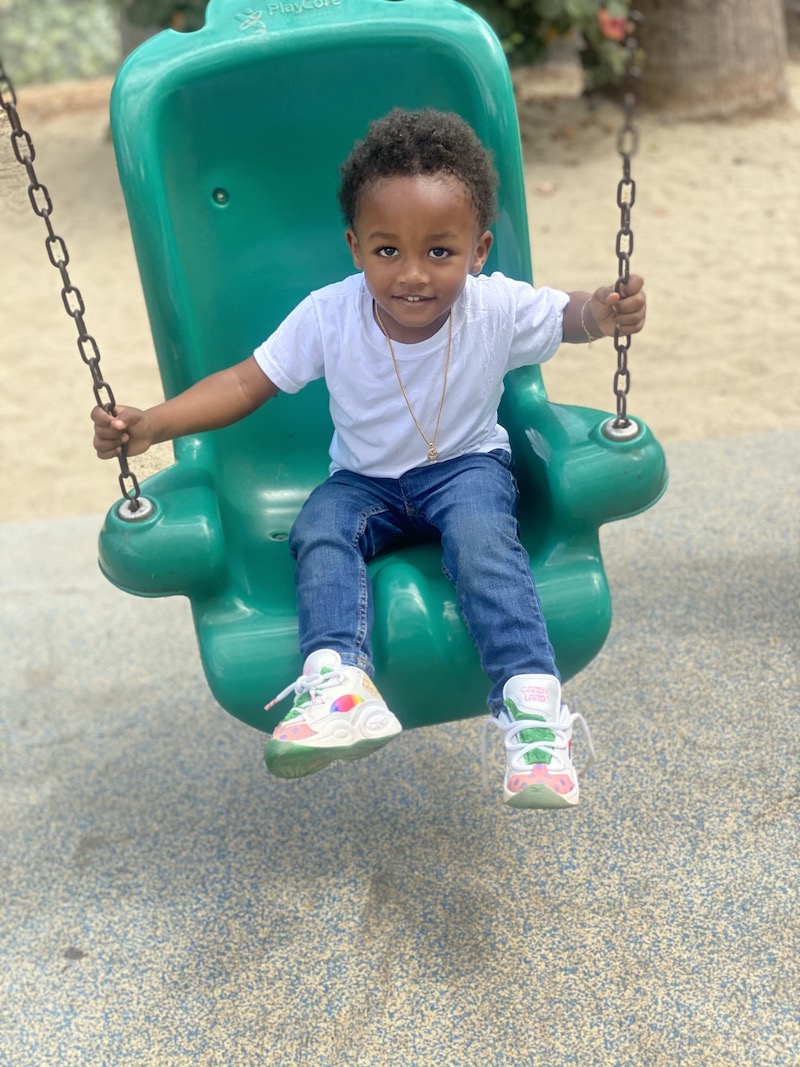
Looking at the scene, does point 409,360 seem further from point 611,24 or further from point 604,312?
point 611,24

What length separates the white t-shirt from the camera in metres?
2.01

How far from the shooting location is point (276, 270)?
242cm

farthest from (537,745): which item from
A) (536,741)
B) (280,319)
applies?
(280,319)

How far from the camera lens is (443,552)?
1932 millimetres

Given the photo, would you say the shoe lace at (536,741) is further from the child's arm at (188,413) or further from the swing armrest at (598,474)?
the child's arm at (188,413)

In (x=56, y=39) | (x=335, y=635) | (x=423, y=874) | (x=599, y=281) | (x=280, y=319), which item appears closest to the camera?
(x=335, y=635)

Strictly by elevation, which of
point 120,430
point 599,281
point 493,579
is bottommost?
point 599,281

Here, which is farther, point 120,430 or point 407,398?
point 407,398

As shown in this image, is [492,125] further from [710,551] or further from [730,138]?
[730,138]

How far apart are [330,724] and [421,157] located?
87 centimetres

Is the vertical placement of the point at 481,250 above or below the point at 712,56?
above

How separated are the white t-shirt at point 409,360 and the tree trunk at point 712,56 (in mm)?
5563

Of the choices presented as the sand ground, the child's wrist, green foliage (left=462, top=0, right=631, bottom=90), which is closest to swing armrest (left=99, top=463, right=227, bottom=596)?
the child's wrist

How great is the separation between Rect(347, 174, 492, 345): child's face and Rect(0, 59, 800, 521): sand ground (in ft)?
8.47
